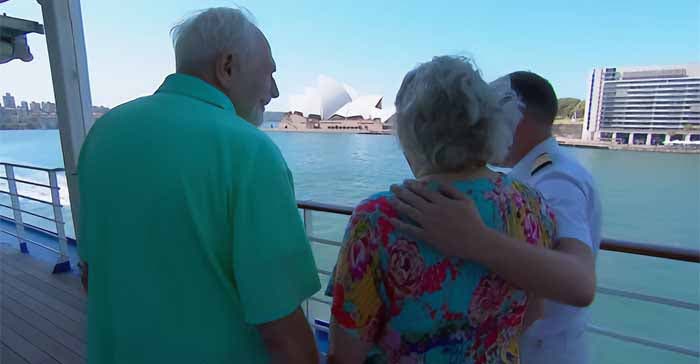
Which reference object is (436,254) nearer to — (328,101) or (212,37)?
(212,37)

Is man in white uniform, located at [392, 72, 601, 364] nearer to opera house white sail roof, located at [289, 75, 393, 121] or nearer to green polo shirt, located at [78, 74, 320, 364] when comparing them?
green polo shirt, located at [78, 74, 320, 364]

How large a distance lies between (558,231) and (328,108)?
76.6 feet

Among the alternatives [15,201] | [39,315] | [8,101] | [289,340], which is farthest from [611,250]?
[8,101]

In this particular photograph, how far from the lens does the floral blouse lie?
0.51 metres

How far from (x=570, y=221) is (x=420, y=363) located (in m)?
0.35

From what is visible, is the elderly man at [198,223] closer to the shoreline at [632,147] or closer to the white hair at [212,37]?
the white hair at [212,37]

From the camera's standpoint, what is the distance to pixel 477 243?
0.48 metres

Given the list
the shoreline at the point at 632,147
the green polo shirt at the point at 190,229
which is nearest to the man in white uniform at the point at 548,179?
the green polo shirt at the point at 190,229

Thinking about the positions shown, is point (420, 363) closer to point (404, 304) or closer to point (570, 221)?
point (404, 304)

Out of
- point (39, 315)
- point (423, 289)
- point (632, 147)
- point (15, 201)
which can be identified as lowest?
point (39, 315)

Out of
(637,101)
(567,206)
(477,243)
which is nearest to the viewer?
(477,243)

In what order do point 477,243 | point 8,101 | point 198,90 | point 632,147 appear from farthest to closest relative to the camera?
1. point 632,147
2. point 8,101
3. point 198,90
4. point 477,243

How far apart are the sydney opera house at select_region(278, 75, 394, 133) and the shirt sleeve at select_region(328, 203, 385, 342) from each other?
21179 mm

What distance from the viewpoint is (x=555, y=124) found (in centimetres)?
94
